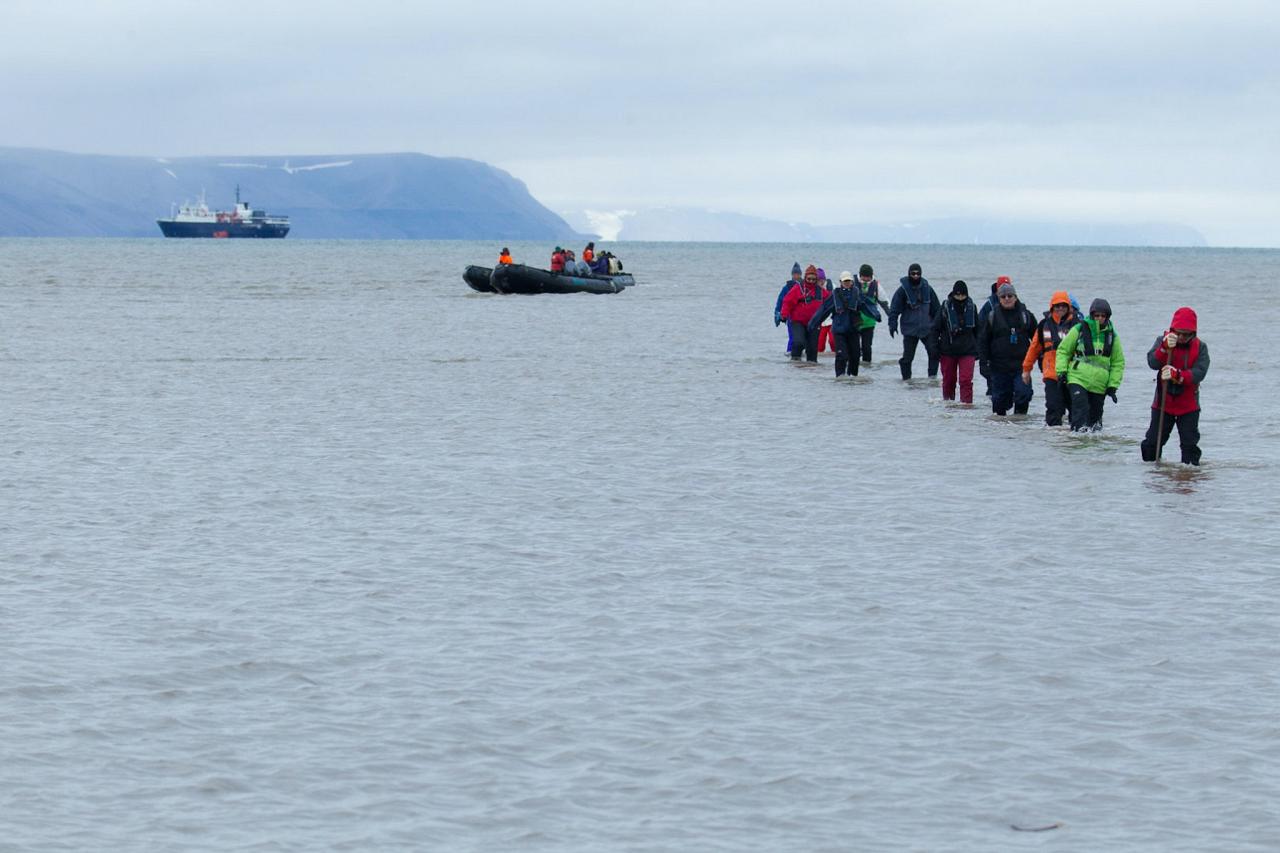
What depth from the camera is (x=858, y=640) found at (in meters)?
9.30

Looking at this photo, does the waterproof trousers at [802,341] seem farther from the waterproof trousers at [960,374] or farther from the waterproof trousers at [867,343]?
the waterproof trousers at [960,374]

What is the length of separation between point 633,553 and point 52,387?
15.5 meters

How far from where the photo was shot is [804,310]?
94.6 ft

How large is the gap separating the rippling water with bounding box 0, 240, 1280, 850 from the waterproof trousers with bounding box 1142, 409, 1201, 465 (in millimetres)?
500

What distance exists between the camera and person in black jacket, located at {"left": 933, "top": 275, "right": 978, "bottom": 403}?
2112cm

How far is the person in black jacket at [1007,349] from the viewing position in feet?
64.5

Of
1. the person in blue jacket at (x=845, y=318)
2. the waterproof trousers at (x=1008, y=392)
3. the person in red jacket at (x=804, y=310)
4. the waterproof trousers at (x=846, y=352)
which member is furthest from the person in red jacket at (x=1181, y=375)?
the person in red jacket at (x=804, y=310)

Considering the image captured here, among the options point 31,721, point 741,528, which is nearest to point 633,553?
point 741,528

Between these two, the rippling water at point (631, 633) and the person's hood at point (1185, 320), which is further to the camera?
the person's hood at point (1185, 320)

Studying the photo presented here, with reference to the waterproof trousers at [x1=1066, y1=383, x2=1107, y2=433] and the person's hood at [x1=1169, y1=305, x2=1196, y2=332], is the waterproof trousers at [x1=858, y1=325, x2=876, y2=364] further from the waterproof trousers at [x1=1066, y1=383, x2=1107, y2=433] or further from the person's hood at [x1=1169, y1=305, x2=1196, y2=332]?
the person's hood at [x1=1169, y1=305, x2=1196, y2=332]

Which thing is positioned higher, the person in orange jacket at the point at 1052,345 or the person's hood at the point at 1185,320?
the person's hood at the point at 1185,320

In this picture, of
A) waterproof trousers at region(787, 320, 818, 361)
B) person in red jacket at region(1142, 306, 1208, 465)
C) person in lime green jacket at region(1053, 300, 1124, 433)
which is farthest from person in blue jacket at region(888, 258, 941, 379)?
person in red jacket at region(1142, 306, 1208, 465)

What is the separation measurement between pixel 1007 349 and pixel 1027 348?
8.4 inches

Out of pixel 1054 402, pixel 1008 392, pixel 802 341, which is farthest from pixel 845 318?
pixel 1054 402
